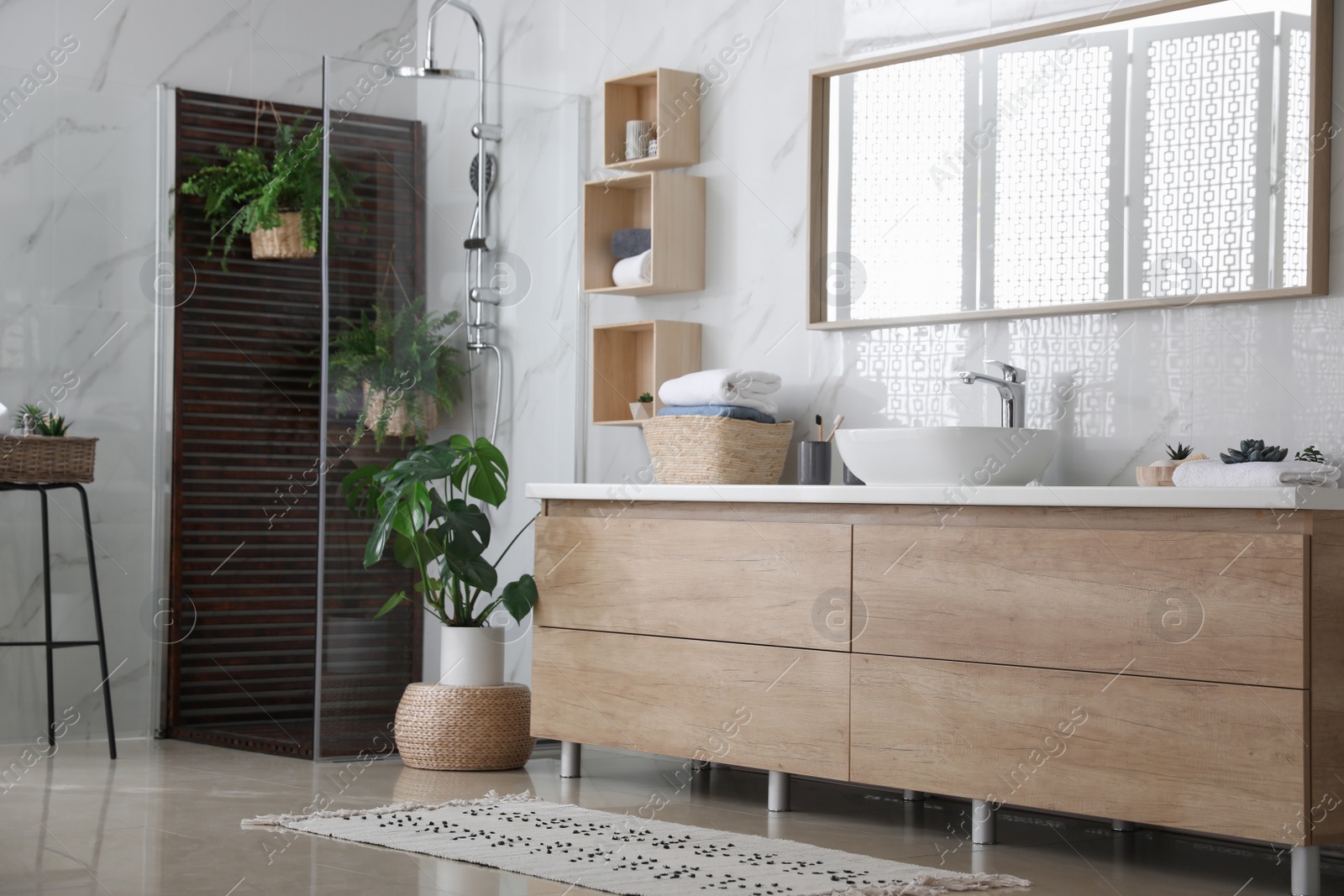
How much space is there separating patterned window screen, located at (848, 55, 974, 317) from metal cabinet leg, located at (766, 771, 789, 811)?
1.10 metres

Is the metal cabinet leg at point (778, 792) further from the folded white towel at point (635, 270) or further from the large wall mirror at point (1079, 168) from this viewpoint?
the folded white towel at point (635, 270)

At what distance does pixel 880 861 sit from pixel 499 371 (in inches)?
76.8

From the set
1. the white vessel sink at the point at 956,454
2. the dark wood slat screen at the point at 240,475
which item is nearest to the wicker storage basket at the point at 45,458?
the dark wood slat screen at the point at 240,475

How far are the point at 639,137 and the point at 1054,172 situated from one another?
4.15 ft

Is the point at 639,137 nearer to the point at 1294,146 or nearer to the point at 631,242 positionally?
the point at 631,242

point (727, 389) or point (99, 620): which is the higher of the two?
point (727, 389)

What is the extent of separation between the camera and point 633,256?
429 centimetres

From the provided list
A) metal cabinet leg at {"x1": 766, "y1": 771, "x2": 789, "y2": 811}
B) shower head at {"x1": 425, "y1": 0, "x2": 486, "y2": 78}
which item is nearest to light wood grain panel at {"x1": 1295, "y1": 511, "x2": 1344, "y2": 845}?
metal cabinet leg at {"x1": 766, "y1": 771, "x2": 789, "y2": 811}

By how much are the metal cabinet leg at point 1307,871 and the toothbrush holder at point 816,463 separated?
1.40m

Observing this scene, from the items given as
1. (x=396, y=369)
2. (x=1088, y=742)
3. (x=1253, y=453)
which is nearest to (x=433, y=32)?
(x=396, y=369)

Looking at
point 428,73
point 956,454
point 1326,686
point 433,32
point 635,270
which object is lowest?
point 1326,686

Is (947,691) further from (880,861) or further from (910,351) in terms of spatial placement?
(910,351)

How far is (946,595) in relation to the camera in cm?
301

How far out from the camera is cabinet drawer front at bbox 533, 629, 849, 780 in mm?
3209
